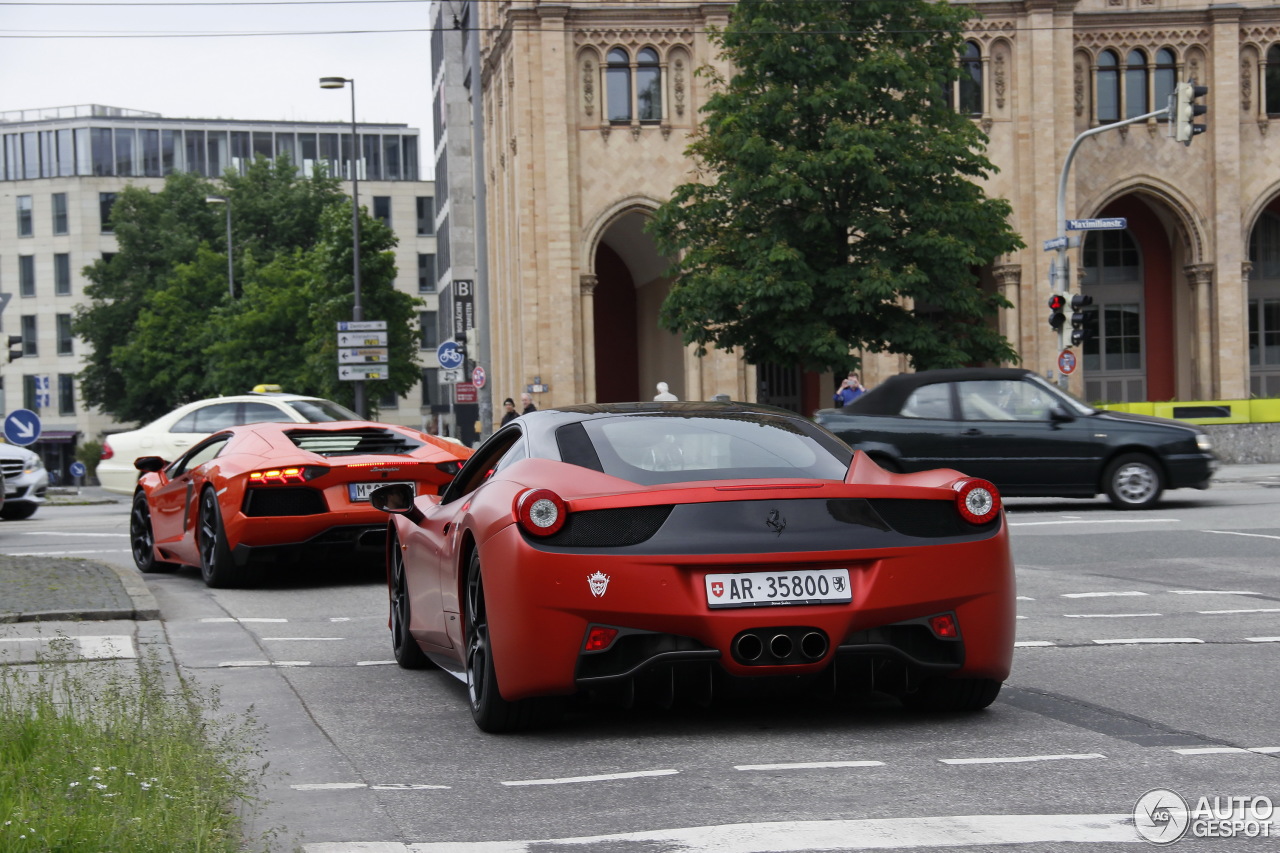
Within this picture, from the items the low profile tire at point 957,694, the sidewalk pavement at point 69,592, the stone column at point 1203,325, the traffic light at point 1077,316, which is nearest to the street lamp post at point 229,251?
the stone column at point 1203,325

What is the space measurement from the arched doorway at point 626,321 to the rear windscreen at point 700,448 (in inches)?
1963

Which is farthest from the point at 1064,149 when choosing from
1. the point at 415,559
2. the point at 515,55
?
the point at 415,559

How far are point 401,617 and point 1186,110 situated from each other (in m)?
21.7

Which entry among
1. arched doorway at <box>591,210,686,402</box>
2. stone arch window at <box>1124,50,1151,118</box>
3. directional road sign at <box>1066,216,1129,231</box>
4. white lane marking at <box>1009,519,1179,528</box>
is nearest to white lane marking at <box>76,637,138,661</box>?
white lane marking at <box>1009,519,1179,528</box>

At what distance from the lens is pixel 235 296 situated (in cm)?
7331

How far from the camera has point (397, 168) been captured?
9688 cm

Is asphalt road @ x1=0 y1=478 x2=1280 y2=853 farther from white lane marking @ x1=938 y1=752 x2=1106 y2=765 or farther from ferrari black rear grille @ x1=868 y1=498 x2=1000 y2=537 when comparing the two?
ferrari black rear grille @ x1=868 y1=498 x2=1000 y2=537

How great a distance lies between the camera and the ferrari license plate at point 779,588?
5.76 metres

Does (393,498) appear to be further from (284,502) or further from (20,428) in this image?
(20,428)

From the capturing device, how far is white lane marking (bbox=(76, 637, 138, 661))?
805 centimetres

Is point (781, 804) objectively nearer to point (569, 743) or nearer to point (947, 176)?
point (569, 743)

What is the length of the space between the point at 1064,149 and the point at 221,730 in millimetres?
46738

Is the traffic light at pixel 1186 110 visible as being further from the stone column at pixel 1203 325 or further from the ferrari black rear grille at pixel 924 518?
the stone column at pixel 1203 325

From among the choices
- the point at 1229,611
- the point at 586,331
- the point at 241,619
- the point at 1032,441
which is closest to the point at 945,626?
the point at 1229,611
